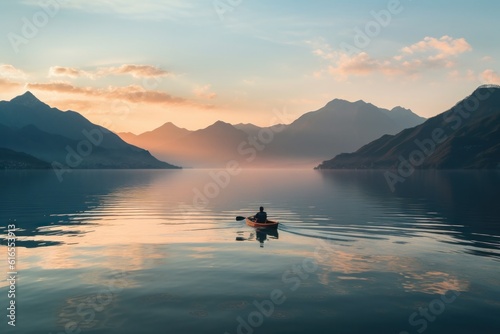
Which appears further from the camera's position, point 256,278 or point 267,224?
point 267,224

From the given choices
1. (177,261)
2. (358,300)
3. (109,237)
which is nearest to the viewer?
(358,300)

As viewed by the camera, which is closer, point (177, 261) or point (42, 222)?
point (177, 261)

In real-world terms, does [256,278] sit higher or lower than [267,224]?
lower

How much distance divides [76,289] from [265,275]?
13050mm

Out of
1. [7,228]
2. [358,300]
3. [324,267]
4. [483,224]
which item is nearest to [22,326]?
[358,300]

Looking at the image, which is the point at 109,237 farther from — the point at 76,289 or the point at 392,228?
the point at 392,228

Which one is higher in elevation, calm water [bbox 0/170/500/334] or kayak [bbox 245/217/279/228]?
kayak [bbox 245/217/279/228]

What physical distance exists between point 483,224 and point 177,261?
4333 cm

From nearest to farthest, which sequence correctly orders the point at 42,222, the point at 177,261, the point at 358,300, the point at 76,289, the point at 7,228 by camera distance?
the point at 358,300 < the point at 76,289 < the point at 177,261 < the point at 7,228 < the point at 42,222

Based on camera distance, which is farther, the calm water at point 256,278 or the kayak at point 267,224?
the kayak at point 267,224

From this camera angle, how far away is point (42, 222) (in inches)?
2274

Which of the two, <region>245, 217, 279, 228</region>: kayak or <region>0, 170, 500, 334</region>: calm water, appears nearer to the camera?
<region>0, 170, 500, 334</region>: calm water

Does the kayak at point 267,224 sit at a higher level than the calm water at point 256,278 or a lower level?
higher

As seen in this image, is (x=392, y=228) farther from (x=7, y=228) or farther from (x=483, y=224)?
(x=7, y=228)
